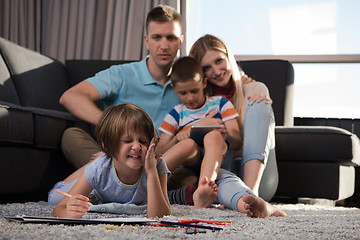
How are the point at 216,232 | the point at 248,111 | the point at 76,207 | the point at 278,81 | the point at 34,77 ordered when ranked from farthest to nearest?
the point at 278,81, the point at 34,77, the point at 248,111, the point at 76,207, the point at 216,232

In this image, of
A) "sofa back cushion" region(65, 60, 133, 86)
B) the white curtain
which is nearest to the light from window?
the white curtain

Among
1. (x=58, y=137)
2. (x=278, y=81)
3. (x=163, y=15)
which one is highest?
(x=163, y=15)

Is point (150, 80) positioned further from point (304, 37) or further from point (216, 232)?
point (304, 37)

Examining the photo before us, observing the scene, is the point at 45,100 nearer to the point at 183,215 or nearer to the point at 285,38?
the point at 183,215

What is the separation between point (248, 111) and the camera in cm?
178

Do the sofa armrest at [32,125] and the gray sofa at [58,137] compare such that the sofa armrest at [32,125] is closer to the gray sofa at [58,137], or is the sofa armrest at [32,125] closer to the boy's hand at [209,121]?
the gray sofa at [58,137]

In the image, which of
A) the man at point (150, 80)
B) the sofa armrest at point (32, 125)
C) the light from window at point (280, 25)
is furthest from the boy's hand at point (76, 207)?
the light from window at point (280, 25)

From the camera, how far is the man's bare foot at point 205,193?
140 cm

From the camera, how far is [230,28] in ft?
12.9

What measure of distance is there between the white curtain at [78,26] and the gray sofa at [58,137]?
3.58 ft

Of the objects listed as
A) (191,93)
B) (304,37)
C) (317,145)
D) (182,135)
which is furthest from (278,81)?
(304,37)

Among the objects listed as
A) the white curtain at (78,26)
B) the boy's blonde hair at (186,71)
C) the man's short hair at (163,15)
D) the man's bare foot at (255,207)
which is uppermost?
the white curtain at (78,26)

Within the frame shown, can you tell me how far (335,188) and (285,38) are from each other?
2.09m

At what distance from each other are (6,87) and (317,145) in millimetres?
1466
